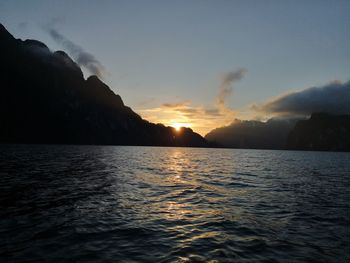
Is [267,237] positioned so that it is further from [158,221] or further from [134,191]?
[134,191]

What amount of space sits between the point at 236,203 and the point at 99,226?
12684 mm

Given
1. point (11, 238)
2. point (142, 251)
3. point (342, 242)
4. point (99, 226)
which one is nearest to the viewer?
point (142, 251)

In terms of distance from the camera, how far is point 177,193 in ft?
88.3

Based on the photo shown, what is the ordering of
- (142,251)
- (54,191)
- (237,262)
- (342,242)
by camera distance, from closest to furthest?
1. (237,262)
2. (142,251)
3. (342,242)
4. (54,191)

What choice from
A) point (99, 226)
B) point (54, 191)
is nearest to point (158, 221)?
point (99, 226)

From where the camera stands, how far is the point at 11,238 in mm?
12766

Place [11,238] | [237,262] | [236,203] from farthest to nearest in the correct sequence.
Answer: [236,203] → [11,238] → [237,262]

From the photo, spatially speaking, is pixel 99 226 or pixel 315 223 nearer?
pixel 99 226

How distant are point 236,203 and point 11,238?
17.2m

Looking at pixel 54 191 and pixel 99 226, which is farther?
pixel 54 191

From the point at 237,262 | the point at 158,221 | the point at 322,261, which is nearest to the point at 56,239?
the point at 158,221

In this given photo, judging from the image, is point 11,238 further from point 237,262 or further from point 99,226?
point 237,262

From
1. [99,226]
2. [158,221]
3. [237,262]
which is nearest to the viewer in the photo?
[237,262]

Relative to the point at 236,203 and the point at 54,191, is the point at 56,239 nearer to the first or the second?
the point at 54,191
